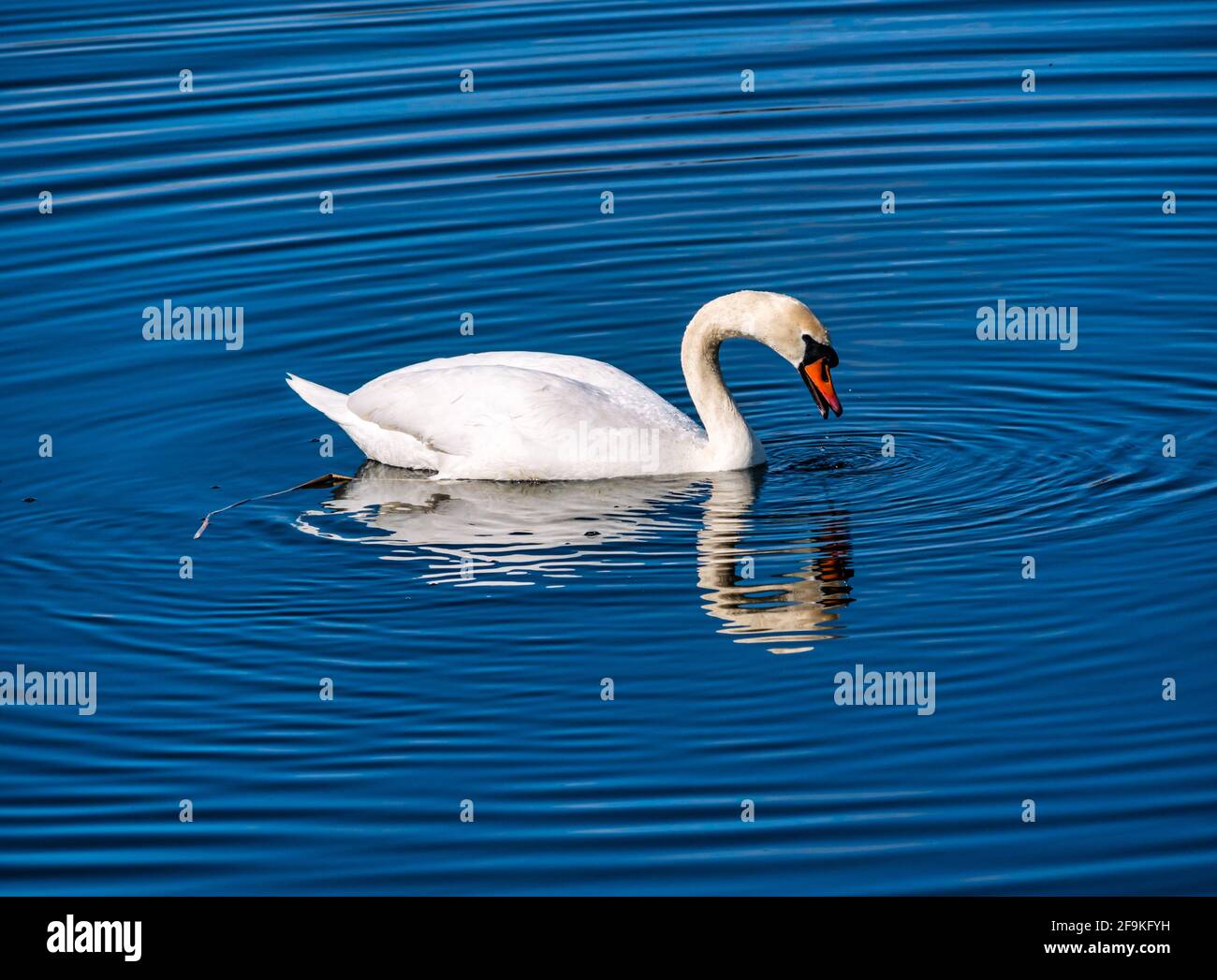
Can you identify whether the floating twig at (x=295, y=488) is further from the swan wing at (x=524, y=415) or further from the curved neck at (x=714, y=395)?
the curved neck at (x=714, y=395)

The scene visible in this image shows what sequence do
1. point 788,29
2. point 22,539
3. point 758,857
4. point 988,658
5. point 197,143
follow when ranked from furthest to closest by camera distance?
point 788,29 → point 197,143 → point 22,539 → point 988,658 → point 758,857

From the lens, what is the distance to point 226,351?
16391mm

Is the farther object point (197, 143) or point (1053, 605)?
point (197, 143)

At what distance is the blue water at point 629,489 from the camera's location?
30.5ft

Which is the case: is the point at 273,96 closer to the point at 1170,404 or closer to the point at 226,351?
the point at 226,351

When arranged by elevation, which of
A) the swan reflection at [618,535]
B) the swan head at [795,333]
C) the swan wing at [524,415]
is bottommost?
the swan reflection at [618,535]

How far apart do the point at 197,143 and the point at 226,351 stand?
18.9 feet

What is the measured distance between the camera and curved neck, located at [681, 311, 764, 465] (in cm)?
1337

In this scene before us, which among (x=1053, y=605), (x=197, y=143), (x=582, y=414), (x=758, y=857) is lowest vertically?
(x=758, y=857)

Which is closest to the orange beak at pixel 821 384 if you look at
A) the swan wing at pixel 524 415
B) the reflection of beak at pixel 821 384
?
the reflection of beak at pixel 821 384

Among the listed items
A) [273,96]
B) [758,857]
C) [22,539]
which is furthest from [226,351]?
[758,857]

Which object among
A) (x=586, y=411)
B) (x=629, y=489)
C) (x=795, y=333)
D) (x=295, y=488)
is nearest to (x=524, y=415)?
(x=586, y=411)

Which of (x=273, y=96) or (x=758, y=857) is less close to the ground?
(x=273, y=96)

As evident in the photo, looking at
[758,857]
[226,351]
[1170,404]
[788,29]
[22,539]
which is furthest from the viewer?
[788,29]
